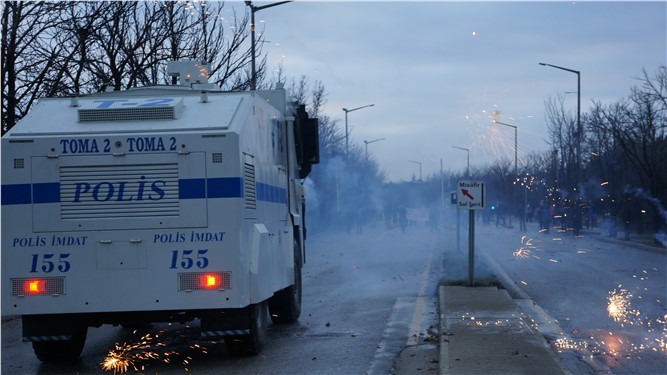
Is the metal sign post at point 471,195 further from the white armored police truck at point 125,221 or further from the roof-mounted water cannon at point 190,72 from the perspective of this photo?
the white armored police truck at point 125,221

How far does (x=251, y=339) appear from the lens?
10.4 m

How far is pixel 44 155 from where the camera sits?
9.72m

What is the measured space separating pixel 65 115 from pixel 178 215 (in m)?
1.90

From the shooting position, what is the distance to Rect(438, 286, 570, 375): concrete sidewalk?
361 inches

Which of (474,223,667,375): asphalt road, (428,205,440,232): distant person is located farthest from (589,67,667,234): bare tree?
(428,205,440,232): distant person

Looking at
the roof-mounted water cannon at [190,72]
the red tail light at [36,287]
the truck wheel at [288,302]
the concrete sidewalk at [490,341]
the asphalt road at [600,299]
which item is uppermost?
the roof-mounted water cannon at [190,72]

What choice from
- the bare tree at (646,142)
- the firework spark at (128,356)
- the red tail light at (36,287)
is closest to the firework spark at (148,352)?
the firework spark at (128,356)

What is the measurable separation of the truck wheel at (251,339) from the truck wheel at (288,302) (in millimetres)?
2389

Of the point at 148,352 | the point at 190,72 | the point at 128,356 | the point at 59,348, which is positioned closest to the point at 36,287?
the point at 59,348

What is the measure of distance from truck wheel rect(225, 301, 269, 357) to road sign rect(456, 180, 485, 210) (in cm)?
807

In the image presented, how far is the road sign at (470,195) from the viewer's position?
706 inches

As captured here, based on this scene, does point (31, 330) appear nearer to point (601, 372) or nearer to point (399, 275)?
point (601, 372)

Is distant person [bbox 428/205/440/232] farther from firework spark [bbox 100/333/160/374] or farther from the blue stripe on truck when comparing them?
the blue stripe on truck

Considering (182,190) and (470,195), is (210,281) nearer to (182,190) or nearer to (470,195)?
(182,190)
